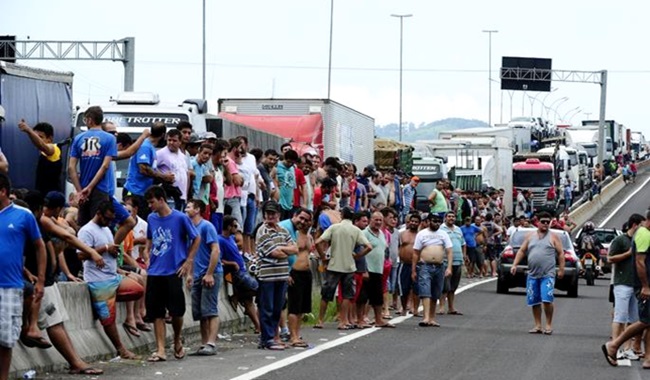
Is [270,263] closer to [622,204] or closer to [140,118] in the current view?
[140,118]

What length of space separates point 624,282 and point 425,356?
300cm

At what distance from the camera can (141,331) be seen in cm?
1786

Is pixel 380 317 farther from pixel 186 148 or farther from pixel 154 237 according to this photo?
pixel 154 237

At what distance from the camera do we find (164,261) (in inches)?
667

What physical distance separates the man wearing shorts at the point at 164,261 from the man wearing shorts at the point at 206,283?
845 mm

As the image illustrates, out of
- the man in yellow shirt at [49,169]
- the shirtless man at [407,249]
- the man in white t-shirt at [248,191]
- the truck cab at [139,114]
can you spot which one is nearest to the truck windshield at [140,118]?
the truck cab at [139,114]

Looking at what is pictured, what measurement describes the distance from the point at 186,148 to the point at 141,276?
365cm

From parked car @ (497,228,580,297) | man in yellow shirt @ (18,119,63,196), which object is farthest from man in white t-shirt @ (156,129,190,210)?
parked car @ (497,228,580,297)

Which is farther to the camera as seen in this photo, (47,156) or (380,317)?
(380,317)

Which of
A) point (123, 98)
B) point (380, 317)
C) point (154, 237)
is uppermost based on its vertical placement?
point (123, 98)

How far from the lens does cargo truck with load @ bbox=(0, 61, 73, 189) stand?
21.3 meters

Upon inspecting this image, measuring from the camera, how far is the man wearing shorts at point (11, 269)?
12.9 m

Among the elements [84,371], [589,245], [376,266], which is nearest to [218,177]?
[376,266]

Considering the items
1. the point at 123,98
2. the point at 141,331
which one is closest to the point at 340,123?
the point at 123,98
